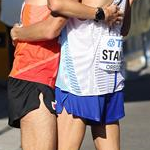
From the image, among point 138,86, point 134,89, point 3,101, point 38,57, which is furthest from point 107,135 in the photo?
point 138,86

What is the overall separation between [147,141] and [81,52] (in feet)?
11.9

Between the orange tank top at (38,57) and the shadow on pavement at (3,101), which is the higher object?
the orange tank top at (38,57)

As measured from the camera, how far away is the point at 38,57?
124 inches

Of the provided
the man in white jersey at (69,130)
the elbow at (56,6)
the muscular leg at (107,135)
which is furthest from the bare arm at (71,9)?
the muscular leg at (107,135)

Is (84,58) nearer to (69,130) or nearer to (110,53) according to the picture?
(110,53)

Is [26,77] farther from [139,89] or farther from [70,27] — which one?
[139,89]

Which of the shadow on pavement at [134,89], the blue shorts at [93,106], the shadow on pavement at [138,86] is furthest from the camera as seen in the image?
the shadow on pavement at [138,86]

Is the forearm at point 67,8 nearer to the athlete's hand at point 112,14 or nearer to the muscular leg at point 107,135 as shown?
the athlete's hand at point 112,14

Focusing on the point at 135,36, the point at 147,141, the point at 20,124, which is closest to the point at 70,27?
the point at 20,124

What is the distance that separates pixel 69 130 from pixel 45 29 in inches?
21.2

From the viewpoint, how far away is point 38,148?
10.3 ft

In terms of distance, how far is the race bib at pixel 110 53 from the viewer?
122 inches

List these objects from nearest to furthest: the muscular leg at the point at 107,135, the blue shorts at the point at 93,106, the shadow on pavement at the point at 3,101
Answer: the blue shorts at the point at 93,106
the muscular leg at the point at 107,135
the shadow on pavement at the point at 3,101

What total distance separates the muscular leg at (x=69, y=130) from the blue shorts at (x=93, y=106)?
1.3 inches
